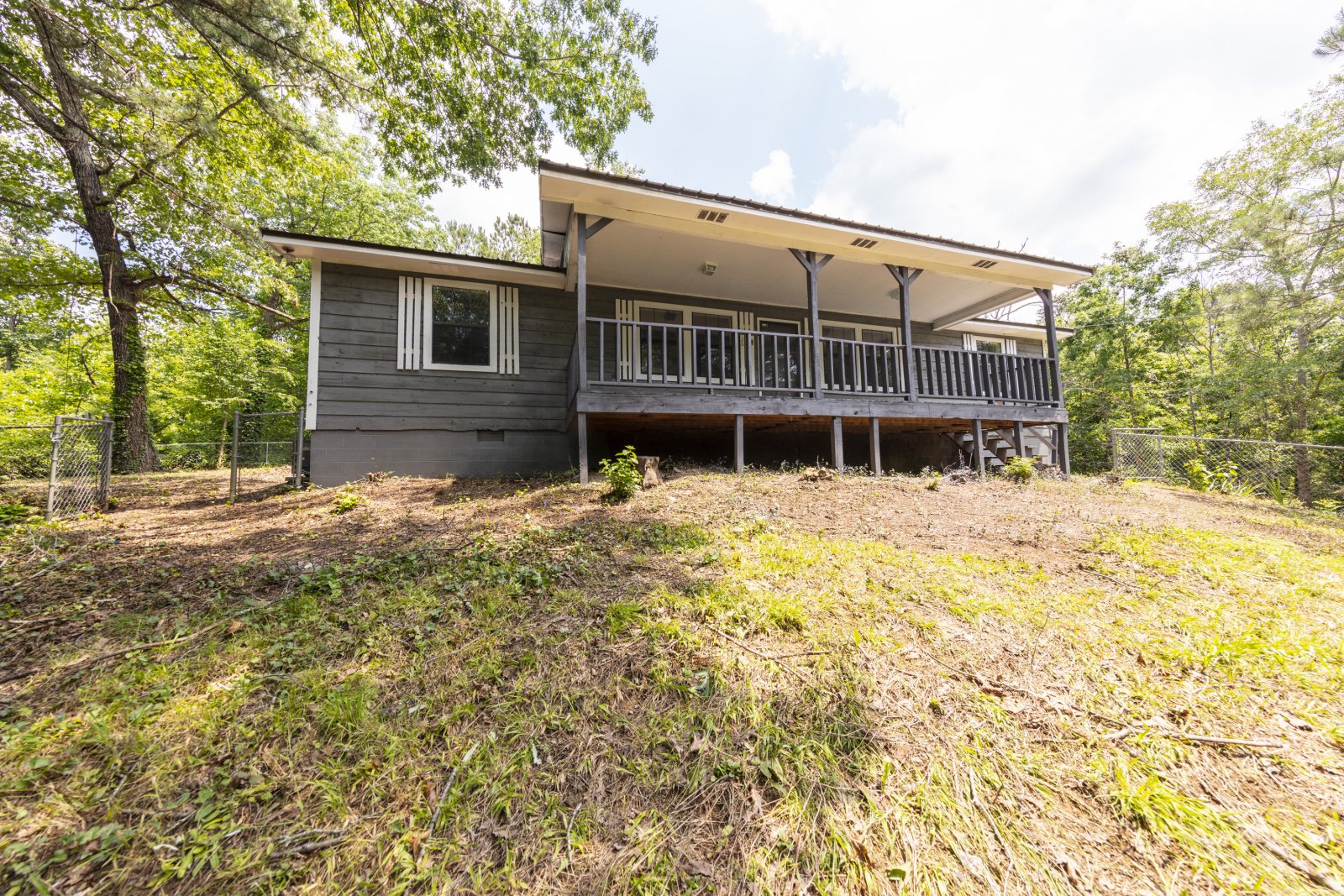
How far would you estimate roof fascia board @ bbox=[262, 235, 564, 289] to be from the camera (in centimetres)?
662

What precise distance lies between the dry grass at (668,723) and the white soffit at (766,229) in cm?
461

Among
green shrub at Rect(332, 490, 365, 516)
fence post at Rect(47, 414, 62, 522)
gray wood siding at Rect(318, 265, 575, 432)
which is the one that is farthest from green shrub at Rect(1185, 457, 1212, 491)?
fence post at Rect(47, 414, 62, 522)

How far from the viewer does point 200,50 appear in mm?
7734

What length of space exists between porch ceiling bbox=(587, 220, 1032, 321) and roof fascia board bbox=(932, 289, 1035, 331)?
→ 0.10ft

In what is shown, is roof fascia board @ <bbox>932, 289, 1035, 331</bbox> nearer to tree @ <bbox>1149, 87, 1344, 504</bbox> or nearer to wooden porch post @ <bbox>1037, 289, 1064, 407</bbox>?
wooden porch post @ <bbox>1037, 289, 1064, 407</bbox>

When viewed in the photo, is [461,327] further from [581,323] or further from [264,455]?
[264,455]

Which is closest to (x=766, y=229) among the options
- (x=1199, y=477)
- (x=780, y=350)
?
(x=780, y=350)

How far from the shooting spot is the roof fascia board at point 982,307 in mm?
9398

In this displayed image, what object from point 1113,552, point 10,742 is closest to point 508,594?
point 10,742

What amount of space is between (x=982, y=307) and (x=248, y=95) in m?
13.3

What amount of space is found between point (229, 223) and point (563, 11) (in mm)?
6983

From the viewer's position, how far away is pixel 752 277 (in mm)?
8680


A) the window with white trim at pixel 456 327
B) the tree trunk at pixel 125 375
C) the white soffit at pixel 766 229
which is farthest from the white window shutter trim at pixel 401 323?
the tree trunk at pixel 125 375

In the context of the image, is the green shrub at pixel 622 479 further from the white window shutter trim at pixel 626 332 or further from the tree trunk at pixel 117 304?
the tree trunk at pixel 117 304
